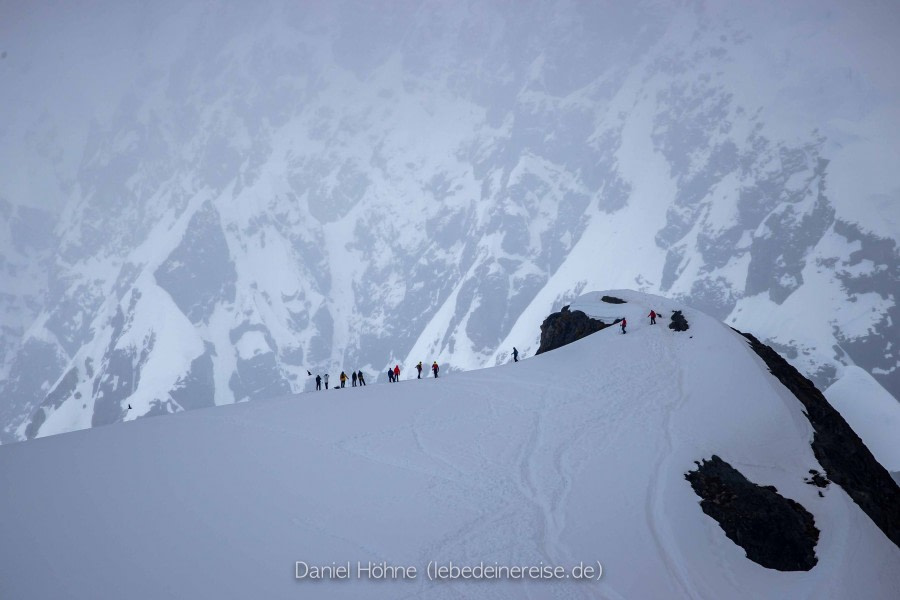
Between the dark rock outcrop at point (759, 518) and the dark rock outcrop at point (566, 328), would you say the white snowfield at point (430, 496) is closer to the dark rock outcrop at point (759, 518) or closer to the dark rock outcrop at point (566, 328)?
the dark rock outcrop at point (759, 518)

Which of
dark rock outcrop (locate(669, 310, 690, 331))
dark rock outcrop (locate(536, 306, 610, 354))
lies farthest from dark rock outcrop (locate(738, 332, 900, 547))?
dark rock outcrop (locate(536, 306, 610, 354))

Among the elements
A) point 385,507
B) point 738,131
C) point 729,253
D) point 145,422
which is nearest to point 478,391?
point 385,507

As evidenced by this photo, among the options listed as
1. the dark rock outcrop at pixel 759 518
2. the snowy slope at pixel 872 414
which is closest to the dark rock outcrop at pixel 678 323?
the dark rock outcrop at pixel 759 518

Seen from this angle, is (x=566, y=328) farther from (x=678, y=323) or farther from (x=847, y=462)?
(x=847, y=462)

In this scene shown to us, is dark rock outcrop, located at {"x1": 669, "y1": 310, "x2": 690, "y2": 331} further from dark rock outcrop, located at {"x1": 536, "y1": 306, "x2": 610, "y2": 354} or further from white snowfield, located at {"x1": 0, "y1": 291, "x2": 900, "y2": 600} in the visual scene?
white snowfield, located at {"x1": 0, "y1": 291, "x2": 900, "y2": 600}

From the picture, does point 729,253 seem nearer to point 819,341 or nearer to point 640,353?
point 819,341

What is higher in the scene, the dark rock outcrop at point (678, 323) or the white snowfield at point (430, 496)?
Result: the dark rock outcrop at point (678, 323)
